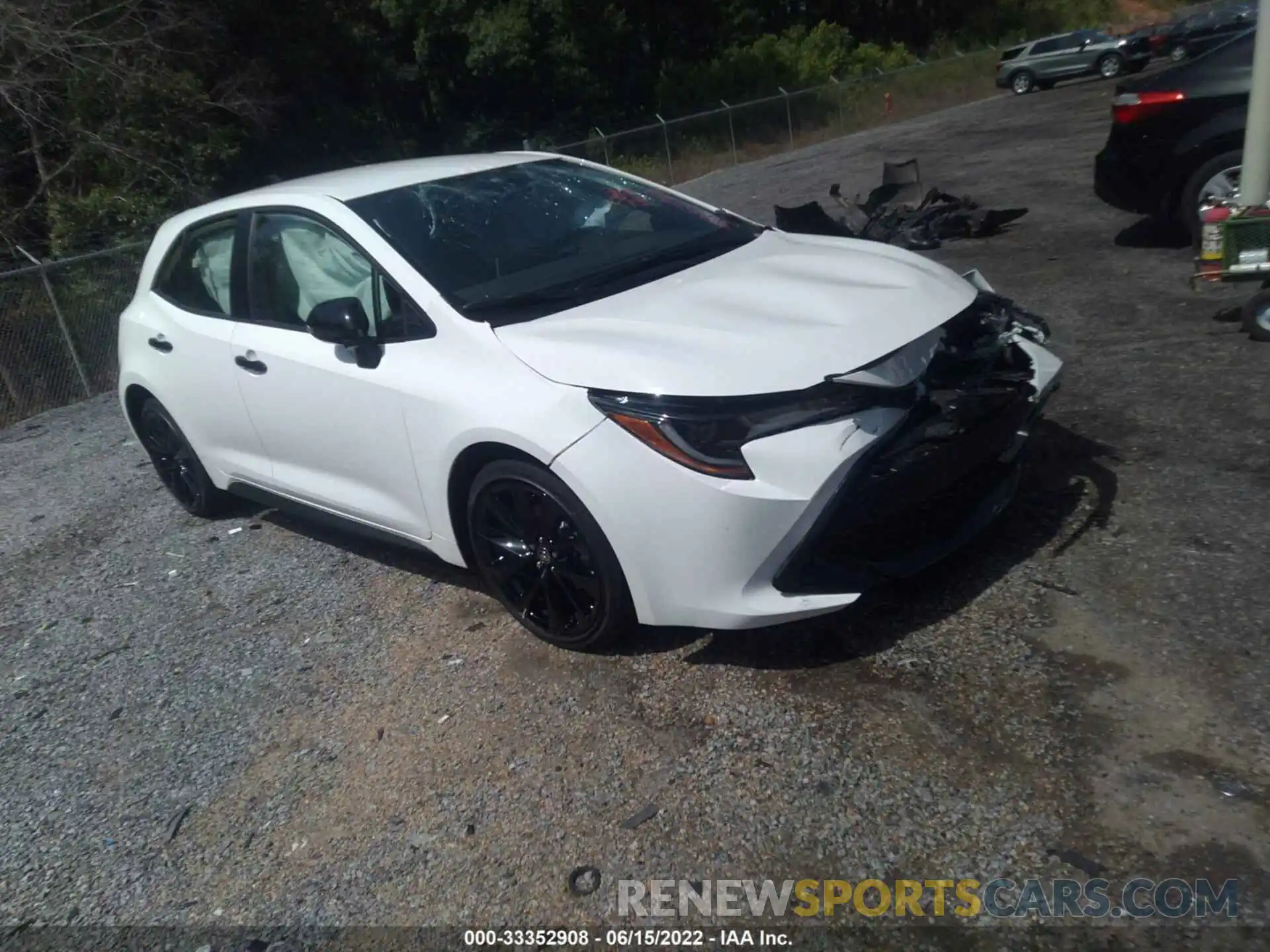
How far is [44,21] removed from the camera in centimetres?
1752

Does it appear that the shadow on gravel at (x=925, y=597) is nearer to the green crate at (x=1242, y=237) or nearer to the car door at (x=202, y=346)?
the car door at (x=202, y=346)

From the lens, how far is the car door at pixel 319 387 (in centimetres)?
441

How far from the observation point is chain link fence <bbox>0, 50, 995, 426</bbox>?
1077cm

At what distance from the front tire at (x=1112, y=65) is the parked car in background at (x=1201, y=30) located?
1.63 metres

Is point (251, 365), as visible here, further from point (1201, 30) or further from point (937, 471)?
point (1201, 30)

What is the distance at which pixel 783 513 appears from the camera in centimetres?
345

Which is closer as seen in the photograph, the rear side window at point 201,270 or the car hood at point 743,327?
the car hood at point 743,327

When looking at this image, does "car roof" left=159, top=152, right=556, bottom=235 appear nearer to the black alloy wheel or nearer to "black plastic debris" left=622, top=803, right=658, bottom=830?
the black alloy wheel

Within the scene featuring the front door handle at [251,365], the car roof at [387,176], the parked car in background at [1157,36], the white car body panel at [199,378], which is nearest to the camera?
the car roof at [387,176]

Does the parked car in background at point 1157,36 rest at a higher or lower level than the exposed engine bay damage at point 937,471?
lower

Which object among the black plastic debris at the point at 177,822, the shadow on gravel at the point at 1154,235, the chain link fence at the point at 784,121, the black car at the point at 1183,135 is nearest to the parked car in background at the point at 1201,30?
the chain link fence at the point at 784,121

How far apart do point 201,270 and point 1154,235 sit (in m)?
7.31

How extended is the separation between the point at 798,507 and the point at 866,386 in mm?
468

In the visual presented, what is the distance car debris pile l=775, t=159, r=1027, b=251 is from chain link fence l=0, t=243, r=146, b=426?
6580mm
